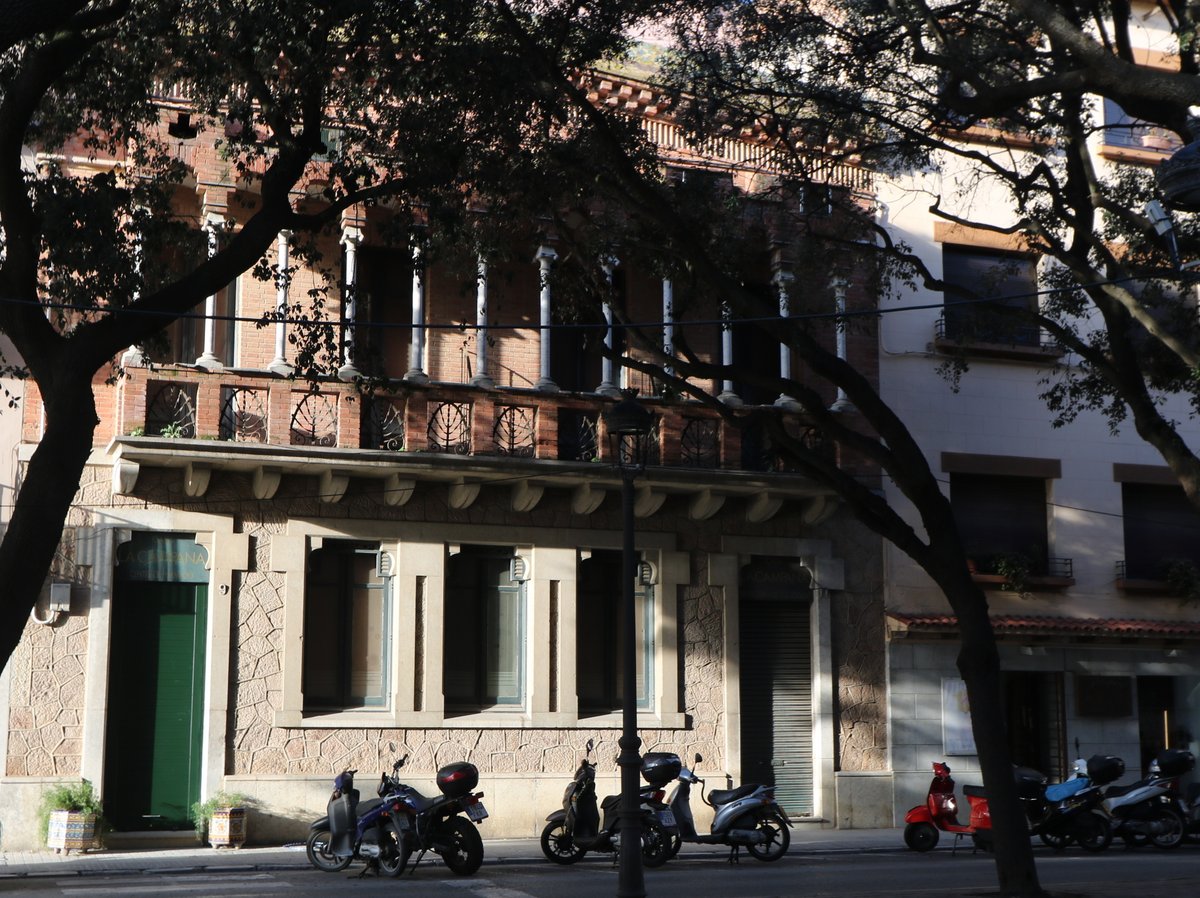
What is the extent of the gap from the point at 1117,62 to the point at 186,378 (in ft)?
42.0

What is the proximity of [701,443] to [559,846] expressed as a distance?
6.79m

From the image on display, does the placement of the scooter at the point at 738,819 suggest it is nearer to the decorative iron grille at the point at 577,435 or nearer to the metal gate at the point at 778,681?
the metal gate at the point at 778,681

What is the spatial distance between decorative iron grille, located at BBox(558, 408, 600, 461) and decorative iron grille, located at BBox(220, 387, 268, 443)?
13.6ft

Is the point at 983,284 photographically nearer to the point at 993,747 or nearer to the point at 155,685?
the point at 993,747

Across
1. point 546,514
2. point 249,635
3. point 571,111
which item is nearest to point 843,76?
point 571,111

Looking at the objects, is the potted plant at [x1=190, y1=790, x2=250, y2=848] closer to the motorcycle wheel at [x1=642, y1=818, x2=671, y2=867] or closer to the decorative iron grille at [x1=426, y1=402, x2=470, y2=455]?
the motorcycle wheel at [x1=642, y1=818, x2=671, y2=867]

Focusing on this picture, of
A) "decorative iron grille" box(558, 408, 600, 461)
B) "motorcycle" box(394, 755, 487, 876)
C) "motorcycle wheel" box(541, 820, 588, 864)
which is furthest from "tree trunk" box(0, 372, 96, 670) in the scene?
"decorative iron grille" box(558, 408, 600, 461)

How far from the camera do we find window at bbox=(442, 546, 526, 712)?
20.7 metres

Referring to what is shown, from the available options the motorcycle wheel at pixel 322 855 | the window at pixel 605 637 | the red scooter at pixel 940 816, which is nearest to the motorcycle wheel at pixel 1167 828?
the red scooter at pixel 940 816

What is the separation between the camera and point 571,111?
1839 cm

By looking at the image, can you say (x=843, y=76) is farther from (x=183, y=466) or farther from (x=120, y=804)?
(x=120, y=804)

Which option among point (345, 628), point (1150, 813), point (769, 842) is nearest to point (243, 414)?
point (345, 628)

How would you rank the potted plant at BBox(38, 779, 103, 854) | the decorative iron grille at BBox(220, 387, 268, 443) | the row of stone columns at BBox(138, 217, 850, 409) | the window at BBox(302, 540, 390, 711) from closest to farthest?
the potted plant at BBox(38, 779, 103, 854), the decorative iron grille at BBox(220, 387, 268, 443), the row of stone columns at BBox(138, 217, 850, 409), the window at BBox(302, 540, 390, 711)

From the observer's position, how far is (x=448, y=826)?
15773 mm
